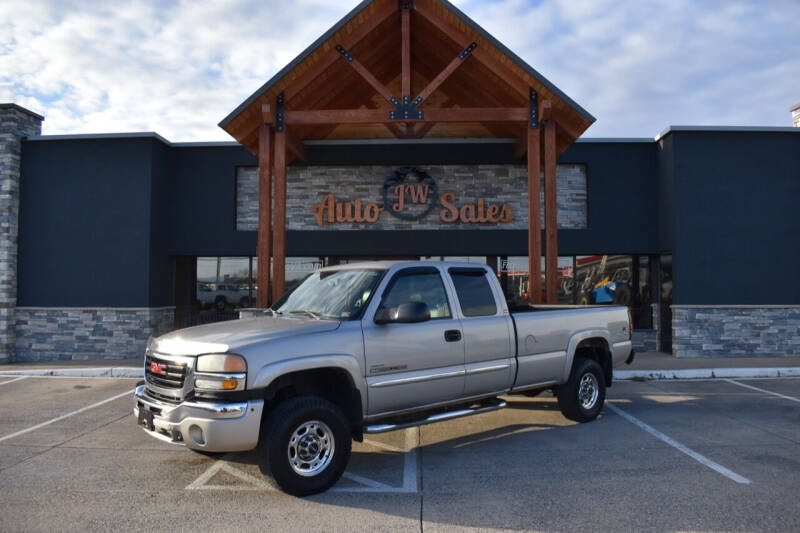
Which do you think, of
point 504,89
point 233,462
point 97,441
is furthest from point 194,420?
point 504,89

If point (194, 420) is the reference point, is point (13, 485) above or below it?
below

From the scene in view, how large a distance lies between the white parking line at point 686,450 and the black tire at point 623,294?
21.8ft

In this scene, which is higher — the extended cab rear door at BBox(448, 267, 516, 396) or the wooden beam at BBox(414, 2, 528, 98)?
the wooden beam at BBox(414, 2, 528, 98)

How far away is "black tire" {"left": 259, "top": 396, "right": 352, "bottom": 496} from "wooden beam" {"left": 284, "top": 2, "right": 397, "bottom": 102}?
24.8ft

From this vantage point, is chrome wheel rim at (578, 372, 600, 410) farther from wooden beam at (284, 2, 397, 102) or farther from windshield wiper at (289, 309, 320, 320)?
wooden beam at (284, 2, 397, 102)

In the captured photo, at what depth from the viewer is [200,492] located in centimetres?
497

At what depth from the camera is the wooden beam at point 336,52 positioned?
10812mm

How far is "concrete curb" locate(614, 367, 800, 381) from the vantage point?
35.2 feet

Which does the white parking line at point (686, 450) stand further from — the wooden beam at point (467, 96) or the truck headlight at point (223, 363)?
the wooden beam at point (467, 96)

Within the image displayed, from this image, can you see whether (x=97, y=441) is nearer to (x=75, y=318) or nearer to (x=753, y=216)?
(x=75, y=318)

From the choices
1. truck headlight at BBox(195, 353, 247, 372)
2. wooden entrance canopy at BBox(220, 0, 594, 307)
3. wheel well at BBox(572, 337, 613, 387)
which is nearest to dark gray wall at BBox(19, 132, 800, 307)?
wooden entrance canopy at BBox(220, 0, 594, 307)

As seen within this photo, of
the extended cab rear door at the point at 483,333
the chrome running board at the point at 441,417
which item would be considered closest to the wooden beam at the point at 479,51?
the extended cab rear door at the point at 483,333

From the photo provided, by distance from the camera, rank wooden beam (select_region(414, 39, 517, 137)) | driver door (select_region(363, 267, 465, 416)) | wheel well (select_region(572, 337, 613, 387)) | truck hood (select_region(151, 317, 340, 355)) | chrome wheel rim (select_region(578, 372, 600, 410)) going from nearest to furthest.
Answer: truck hood (select_region(151, 317, 340, 355)), driver door (select_region(363, 267, 465, 416)), chrome wheel rim (select_region(578, 372, 600, 410)), wheel well (select_region(572, 337, 613, 387)), wooden beam (select_region(414, 39, 517, 137))

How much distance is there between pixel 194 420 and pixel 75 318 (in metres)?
10.5
